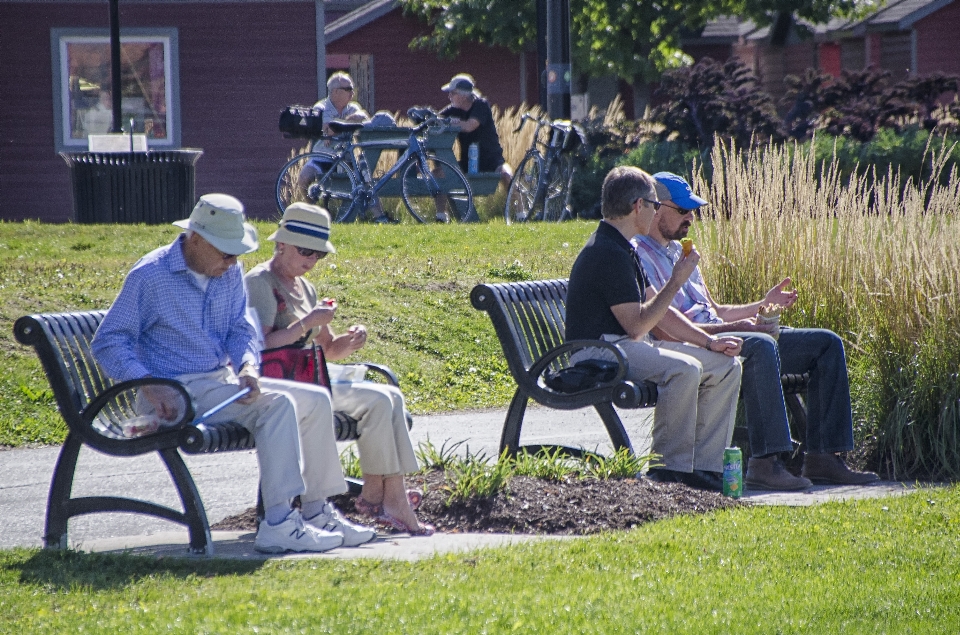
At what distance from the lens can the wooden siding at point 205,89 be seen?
20312mm

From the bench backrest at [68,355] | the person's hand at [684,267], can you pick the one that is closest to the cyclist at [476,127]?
the person's hand at [684,267]

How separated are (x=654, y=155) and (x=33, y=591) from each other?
533 inches

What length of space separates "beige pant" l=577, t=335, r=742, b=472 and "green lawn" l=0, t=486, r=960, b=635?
81cm

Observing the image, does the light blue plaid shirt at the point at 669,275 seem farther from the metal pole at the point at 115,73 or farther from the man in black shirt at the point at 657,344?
the metal pole at the point at 115,73

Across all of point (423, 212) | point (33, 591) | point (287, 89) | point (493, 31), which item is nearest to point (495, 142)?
point (423, 212)

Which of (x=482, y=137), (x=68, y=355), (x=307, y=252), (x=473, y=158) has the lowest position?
(x=68, y=355)

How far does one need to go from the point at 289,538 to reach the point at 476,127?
11603 mm

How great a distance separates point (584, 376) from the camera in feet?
21.2

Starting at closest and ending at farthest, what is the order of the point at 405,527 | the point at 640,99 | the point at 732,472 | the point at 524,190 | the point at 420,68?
the point at 405,527, the point at 732,472, the point at 524,190, the point at 420,68, the point at 640,99

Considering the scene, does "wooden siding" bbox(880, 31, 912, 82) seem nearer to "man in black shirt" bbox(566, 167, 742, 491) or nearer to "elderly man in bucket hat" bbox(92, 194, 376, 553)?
"man in black shirt" bbox(566, 167, 742, 491)

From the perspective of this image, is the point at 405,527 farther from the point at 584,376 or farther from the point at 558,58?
the point at 558,58

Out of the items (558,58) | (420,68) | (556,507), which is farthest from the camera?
(420,68)

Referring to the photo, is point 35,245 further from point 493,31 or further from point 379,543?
point 493,31

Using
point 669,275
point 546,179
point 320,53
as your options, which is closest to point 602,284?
point 669,275
